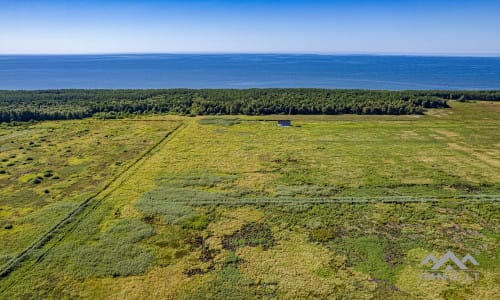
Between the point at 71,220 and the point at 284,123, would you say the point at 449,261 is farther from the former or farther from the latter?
the point at 284,123

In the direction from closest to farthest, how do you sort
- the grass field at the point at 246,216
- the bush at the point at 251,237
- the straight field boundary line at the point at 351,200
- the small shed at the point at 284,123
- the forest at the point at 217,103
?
1. the grass field at the point at 246,216
2. the bush at the point at 251,237
3. the straight field boundary line at the point at 351,200
4. the small shed at the point at 284,123
5. the forest at the point at 217,103

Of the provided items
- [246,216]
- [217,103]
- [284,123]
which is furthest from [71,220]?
[217,103]

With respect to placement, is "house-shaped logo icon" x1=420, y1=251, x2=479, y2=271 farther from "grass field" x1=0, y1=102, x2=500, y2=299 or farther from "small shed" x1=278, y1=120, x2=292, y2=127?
"small shed" x1=278, y1=120, x2=292, y2=127

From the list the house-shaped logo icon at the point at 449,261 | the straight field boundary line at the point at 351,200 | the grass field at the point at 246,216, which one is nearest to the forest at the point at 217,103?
the grass field at the point at 246,216

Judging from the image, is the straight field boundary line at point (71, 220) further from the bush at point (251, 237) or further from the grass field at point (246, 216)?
the bush at point (251, 237)

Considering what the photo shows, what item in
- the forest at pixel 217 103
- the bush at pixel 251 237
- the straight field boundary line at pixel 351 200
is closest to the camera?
the bush at pixel 251 237

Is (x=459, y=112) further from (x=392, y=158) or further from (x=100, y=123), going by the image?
(x=100, y=123)
